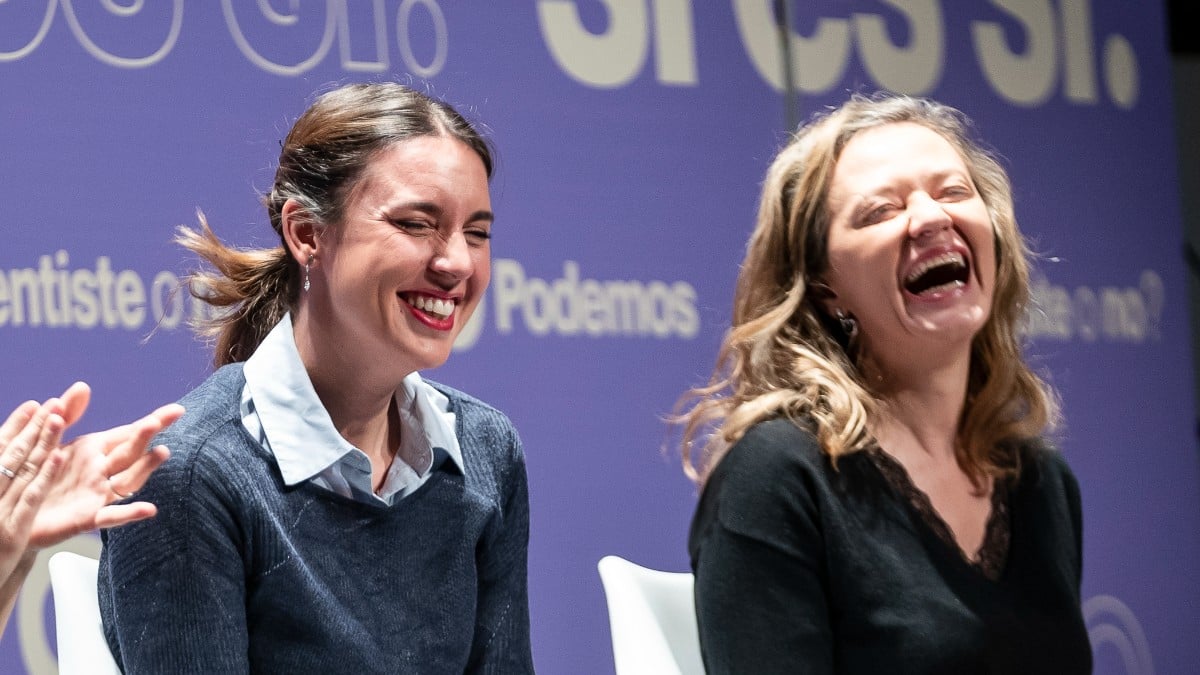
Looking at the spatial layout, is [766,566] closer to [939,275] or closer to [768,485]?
[768,485]

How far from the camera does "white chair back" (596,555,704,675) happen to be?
200 centimetres

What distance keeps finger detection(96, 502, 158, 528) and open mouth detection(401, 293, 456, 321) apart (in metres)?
0.50

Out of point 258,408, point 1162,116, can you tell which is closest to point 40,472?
point 258,408

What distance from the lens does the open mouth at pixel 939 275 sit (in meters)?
2.18

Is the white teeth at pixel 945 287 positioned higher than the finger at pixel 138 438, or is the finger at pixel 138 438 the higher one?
the finger at pixel 138 438

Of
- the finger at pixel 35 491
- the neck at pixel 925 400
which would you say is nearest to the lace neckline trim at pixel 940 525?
the neck at pixel 925 400

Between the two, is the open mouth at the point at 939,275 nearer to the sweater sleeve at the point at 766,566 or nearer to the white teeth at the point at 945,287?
the white teeth at the point at 945,287

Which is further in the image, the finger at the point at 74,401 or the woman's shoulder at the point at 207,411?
the woman's shoulder at the point at 207,411

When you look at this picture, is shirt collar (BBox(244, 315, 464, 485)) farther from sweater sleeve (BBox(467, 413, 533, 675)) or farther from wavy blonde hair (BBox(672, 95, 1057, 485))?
wavy blonde hair (BBox(672, 95, 1057, 485))

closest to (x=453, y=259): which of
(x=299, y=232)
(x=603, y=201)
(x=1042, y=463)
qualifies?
(x=299, y=232)

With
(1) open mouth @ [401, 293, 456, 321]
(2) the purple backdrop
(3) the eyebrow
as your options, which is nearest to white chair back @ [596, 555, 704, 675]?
(1) open mouth @ [401, 293, 456, 321]

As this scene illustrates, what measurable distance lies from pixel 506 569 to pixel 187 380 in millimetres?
941

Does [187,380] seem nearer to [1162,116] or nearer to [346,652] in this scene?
[346,652]

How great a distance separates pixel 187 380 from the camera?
9.11ft
